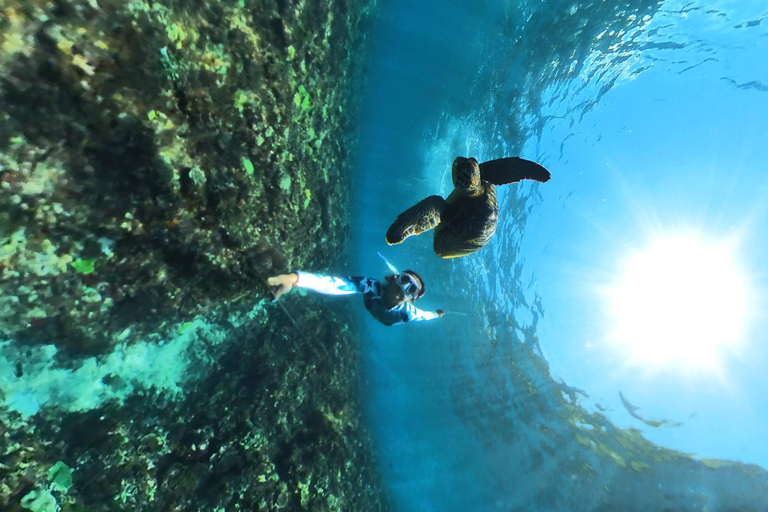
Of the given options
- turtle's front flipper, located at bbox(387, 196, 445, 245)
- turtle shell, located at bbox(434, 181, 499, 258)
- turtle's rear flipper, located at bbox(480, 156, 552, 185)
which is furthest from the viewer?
turtle's rear flipper, located at bbox(480, 156, 552, 185)

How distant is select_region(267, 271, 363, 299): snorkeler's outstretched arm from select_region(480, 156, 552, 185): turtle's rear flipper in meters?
3.04

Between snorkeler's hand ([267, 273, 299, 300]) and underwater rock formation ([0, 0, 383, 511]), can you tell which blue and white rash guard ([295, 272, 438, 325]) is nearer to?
snorkeler's hand ([267, 273, 299, 300])

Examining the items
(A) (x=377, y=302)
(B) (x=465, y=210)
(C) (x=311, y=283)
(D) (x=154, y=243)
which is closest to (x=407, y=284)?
(A) (x=377, y=302)

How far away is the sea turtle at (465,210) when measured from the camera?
4.87m

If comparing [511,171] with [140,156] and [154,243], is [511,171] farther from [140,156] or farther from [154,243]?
[154,243]

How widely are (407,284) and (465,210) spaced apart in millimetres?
1614

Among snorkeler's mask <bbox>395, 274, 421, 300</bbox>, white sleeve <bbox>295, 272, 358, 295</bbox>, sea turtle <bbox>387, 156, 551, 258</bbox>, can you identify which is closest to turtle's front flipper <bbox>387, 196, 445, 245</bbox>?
sea turtle <bbox>387, 156, 551, 258</bbox>

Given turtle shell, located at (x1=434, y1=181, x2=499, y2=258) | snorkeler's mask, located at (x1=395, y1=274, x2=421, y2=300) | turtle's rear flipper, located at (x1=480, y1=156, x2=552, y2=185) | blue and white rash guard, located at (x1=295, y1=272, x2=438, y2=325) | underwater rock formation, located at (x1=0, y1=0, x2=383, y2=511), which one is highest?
turtle's rear flipper, located at (x1=480, y1=156, x2=552, y2=185)

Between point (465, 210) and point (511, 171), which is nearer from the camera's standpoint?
point (465, 210)

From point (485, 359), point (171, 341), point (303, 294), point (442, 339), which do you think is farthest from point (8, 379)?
point (485, 359)

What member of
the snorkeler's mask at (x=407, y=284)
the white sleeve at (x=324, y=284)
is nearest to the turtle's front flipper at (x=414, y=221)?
the white sleeve at (x=324, y=284)

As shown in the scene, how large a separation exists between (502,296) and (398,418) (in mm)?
9571

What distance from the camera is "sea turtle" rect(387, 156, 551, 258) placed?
4.87 metres

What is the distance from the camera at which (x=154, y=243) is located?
13.8ft
